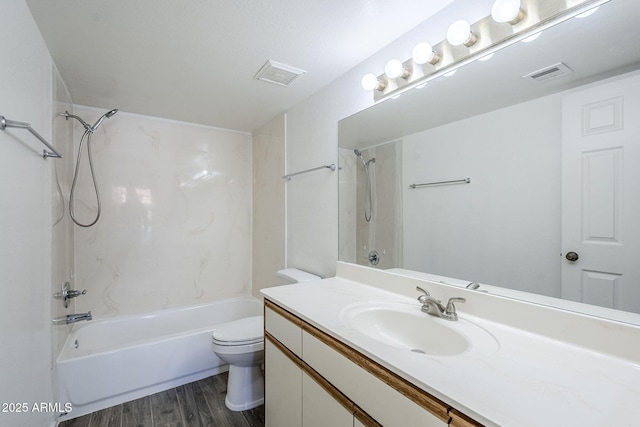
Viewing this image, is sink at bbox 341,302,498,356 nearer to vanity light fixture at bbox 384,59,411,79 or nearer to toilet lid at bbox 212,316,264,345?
toilet lid at bbox 212,316,264,345

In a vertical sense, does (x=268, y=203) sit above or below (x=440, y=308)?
above

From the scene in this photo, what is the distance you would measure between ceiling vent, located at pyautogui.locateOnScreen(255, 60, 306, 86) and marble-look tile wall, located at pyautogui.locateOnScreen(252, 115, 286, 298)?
61 cm

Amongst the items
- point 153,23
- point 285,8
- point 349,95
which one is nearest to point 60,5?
point 153,23

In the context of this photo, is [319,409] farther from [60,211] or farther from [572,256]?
[60,211]

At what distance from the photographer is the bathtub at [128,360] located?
183 cm

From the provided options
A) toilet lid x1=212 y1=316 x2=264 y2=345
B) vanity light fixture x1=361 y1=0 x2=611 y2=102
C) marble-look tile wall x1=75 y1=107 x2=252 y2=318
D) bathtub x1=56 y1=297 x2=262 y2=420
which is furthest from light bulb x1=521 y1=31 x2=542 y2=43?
marble-look tile wall x1=75 y1=107 x2=252 y2=318

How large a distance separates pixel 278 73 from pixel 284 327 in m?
1.52

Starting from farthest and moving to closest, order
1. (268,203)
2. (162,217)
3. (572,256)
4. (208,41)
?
(268,203) → (162,217) → (208,41) → (572,256)

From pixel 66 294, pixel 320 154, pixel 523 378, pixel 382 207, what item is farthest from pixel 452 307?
pixel 66 294

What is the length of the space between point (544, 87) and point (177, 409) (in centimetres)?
265

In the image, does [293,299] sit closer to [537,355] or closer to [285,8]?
[537,355]

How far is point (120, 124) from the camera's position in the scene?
2.53 m

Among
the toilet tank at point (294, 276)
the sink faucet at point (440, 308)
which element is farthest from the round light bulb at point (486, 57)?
the toilet tank at point (294, 276)

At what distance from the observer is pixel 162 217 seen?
8.95 ft
